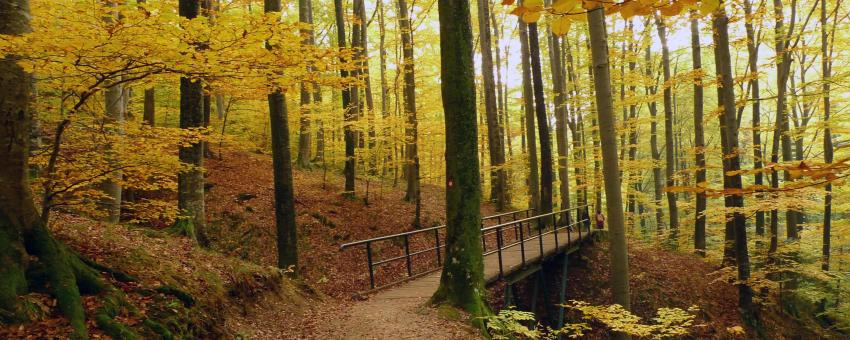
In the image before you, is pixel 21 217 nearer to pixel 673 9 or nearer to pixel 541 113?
pixel 673 9

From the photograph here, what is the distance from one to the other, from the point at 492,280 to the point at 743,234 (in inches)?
A: 260

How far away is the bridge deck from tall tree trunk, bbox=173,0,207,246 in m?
3.38

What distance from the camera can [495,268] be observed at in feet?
29.4

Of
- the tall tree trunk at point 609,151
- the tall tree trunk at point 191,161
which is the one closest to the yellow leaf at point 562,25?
the tall tree trunk at point 609,151

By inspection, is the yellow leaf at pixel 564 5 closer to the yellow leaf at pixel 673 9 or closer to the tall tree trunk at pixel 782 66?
the yellow leaf at pixel 673 9

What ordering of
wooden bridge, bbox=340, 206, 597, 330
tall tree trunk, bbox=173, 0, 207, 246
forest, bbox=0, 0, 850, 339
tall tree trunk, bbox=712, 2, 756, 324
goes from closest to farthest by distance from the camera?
forest, bbox=0, 0, 850, 339 → tall tree trunk, bbox=173, 0, 207, 246 → wooden bridge, bbox=340, 206, 597, 330 → tall tree trunk, bbox=712, 2, 756, 324

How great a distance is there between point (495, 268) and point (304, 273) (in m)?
4.26

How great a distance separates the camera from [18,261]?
3566 mm

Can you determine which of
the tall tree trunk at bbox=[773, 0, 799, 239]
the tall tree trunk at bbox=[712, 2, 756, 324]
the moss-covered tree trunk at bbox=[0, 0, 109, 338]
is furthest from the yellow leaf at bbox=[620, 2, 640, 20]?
the tall tree trunk at bbox=[773, 0, 799, 239]

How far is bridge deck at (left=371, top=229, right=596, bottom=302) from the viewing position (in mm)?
7978

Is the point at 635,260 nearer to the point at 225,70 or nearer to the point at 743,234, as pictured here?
the point at 743,234

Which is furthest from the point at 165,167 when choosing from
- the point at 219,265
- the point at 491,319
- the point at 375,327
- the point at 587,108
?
the point at 587,108

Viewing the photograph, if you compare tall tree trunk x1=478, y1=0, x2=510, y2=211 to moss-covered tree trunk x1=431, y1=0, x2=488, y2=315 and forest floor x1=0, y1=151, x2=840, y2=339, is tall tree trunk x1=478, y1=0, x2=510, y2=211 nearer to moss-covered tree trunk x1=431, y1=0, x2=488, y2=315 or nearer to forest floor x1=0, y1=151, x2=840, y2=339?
forest floor x1=0, y1=151, x2=840, y2=339

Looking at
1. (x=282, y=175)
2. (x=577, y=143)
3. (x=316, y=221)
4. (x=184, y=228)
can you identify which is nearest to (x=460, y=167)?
(x=282, y=175)
